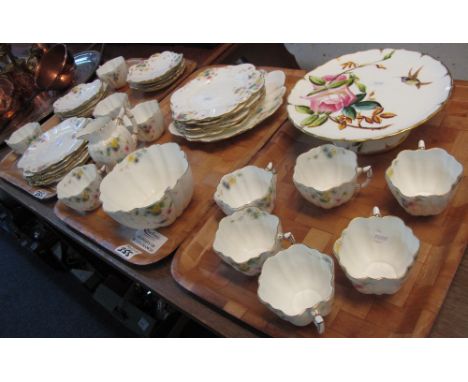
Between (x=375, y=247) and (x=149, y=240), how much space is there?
474mm

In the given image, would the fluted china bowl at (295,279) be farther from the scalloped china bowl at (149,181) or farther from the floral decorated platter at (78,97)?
the floral decorated platter at (78,97)

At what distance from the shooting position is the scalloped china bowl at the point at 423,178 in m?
0.68

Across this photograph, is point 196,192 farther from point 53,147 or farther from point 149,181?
point 53,147

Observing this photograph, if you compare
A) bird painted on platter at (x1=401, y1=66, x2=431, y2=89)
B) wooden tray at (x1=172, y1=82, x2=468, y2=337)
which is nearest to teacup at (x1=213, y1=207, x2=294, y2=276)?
wooden tray at (x1=172, y1=82, x2=468, y2=337)

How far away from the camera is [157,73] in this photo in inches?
54.1

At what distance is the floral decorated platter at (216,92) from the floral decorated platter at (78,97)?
1.40 feet

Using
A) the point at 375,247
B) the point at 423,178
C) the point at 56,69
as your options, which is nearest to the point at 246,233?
the point at 375,247

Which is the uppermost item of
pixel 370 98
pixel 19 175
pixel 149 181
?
pixel 370 98

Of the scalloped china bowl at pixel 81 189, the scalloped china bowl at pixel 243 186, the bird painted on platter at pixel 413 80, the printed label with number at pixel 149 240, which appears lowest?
the printed label with number at pixel 149 240

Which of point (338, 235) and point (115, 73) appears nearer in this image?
point (338, 235)

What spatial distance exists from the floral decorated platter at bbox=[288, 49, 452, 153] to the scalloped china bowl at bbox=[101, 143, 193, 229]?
29 centimetres

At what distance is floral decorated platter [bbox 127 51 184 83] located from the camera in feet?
4.49

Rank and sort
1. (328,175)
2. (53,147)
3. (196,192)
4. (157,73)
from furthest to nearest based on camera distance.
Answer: (157,73) < (53,147) < (196,192) < (328,175)

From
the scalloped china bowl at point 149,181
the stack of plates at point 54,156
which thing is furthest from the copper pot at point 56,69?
the scalloped china bowl at point 149,181
